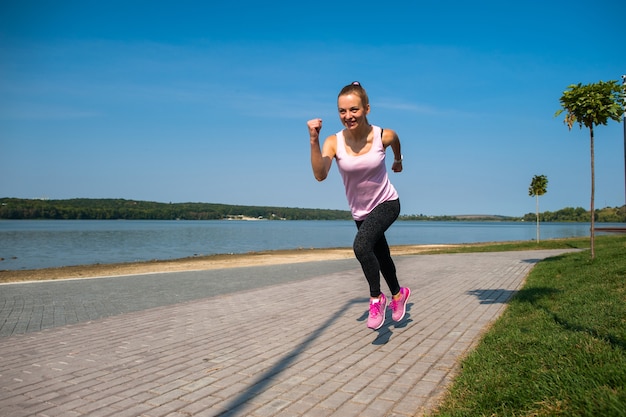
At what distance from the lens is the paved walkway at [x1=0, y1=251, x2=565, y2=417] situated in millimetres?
3141

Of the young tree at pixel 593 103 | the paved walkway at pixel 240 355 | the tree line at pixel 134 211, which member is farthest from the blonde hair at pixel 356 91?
the tree line at pixel 134 211

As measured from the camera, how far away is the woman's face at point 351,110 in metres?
3.90

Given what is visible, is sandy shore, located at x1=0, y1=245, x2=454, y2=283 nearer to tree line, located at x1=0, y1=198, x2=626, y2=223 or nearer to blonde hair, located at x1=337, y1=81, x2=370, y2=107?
blonde hair, located at x1=337, y1=81, x2=370, y2=107

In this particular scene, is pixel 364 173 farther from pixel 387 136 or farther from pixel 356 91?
pixel 356 91

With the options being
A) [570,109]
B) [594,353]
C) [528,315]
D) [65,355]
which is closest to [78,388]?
[65,355]

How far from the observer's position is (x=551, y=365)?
3021mm

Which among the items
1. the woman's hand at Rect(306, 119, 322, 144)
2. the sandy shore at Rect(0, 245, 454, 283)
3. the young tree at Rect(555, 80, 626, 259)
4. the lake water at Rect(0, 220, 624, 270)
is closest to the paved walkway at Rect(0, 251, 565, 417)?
the woman's hand at Rect(306, 119, 322, 144)

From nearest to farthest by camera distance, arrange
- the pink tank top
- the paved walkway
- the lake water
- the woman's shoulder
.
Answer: the paved walkway, the pink tank top, the woman's shoulder, the lake water

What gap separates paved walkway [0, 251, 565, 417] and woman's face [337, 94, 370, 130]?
2063 millimetres

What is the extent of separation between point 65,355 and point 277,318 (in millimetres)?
2550

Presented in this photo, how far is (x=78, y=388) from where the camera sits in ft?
11.4

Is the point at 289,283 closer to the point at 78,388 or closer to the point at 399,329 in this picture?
the point at 399,329

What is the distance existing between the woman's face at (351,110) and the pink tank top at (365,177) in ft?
0.90

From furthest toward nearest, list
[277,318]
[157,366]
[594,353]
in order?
[277,318] → [157,366] → [594,353]
